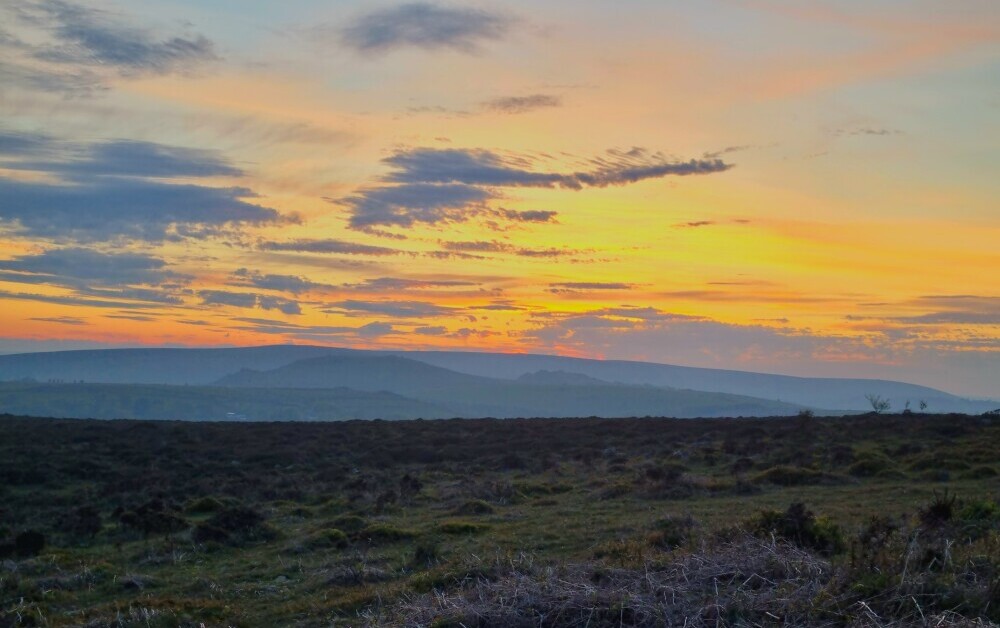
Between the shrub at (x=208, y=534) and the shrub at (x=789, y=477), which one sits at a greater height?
the shrub at (x=789, y=477)

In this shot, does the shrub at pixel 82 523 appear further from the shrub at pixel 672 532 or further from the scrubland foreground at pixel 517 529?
the shrub at pixel 672 532

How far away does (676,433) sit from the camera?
41.2 metres

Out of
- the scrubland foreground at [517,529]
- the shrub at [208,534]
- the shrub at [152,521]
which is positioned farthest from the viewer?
the shrub at [152,521]

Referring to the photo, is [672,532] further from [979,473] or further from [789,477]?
[979,473]

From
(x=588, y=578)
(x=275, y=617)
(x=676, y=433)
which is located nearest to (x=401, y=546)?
(x=275, y=617)

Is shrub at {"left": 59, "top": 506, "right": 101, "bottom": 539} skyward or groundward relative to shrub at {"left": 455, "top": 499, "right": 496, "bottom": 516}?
groundward

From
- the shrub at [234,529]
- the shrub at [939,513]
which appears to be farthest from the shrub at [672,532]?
the shrub at [234,529]

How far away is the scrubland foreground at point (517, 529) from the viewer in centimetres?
796

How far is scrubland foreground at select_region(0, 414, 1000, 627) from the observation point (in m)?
7.96

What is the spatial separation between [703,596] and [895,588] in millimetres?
1721

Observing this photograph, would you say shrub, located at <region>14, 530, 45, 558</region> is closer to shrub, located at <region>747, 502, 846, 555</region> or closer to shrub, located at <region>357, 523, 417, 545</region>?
shrub, located at <region>357, 523, 417, 545</region>

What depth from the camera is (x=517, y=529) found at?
56.8ft

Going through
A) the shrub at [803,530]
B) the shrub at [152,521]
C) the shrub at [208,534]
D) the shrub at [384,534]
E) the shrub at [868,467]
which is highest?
the shrub at [803,530]

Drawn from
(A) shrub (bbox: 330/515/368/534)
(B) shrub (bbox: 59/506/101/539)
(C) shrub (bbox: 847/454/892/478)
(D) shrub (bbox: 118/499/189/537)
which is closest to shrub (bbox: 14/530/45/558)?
(B) shrub (bbox: 59/506/101/539)
